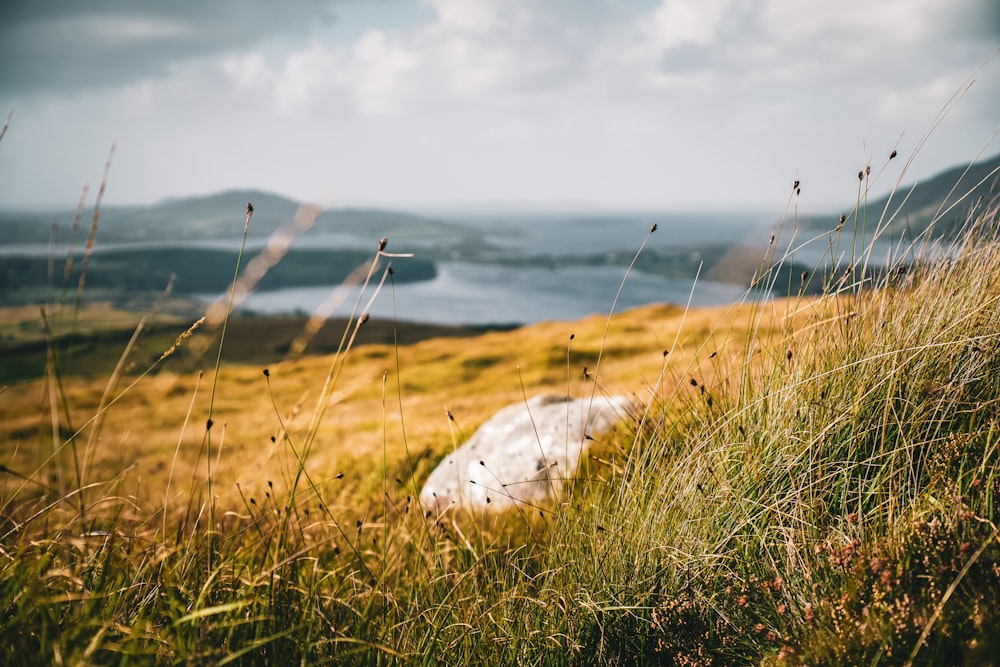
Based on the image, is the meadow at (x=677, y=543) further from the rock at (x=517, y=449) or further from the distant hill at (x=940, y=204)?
the rock at (x=517, y=449)

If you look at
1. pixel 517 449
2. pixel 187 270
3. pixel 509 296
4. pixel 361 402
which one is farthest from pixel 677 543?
pixel 187 270

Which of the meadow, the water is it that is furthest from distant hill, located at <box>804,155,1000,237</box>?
the water

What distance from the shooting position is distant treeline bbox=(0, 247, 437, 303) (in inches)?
6481

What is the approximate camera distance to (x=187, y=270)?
18275cm

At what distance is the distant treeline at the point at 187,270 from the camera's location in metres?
165

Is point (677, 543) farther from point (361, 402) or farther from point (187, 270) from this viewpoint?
point (187, 270)

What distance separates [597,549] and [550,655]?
513 mm

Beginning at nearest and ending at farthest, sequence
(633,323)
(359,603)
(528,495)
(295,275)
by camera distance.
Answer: (359,603)
(528,495)
(633,323)
(295,275)

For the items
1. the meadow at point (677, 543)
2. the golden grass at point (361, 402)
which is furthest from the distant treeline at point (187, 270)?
the meadow at point (677, 543)

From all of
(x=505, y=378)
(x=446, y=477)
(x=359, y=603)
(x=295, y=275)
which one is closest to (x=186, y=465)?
(x=505, y=378)

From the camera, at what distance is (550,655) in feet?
7.92

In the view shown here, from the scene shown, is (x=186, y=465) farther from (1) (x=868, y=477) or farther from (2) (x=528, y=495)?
(1) (x=868, y=477)

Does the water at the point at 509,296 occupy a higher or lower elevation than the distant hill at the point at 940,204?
lower

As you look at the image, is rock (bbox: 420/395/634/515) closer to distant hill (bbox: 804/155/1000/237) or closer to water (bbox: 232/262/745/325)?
distant hill (bbox: 804/155/1000/237)
